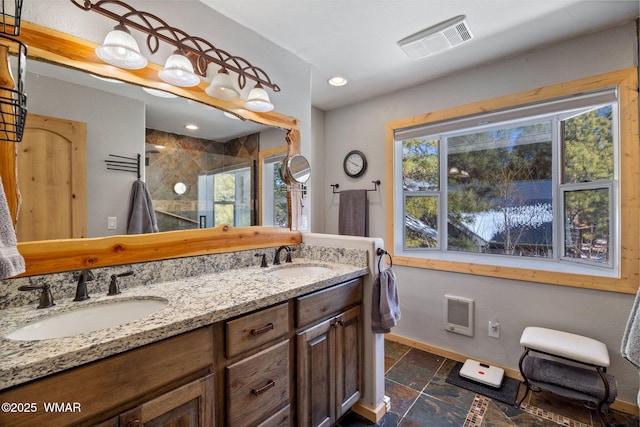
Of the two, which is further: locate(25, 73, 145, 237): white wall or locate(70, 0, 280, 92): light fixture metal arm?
locate(70, 0, 280, 92): light fixture metal arm

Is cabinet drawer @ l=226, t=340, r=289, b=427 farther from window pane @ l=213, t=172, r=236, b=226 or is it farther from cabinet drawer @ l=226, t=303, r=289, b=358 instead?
window pane @ l=213, t=172, r=236, b=226

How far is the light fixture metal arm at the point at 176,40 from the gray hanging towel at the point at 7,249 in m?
1.01

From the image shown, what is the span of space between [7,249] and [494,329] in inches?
111

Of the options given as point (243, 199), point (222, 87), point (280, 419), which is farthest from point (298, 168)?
point (280, 419)

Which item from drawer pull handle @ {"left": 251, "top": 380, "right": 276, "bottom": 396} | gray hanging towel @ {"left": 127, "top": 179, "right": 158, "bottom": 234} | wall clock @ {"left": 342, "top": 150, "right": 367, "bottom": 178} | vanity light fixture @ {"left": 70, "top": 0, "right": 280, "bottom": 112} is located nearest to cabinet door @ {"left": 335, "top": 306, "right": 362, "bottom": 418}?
drawer pull handle @ {"left": 251, "top": 380, "right": 276, "bottom": 396}

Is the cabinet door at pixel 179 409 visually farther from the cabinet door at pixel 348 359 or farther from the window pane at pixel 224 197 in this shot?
the window pane at pixel 224 197

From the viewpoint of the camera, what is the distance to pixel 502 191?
2479 mm

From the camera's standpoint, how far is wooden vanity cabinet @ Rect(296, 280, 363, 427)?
137cm

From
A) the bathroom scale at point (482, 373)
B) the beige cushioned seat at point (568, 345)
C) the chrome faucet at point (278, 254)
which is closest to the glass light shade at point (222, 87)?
the chrome faucet at point (278, 254)

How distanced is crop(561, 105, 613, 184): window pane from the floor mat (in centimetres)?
160

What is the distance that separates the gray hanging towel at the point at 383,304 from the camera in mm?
1671

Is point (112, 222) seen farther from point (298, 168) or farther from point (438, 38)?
point (438, 38)

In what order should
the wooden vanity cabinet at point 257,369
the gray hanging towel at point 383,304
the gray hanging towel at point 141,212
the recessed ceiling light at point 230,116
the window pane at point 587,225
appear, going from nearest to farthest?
the wooden vanity cabinet at point 257,369 → the gray hanging towel at point 141,212 → the gray hanging towel at point 383,304 → the recessed ceiling light at point 230,116 → the window pane at point 587,225

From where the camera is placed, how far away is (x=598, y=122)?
79.6 inches
